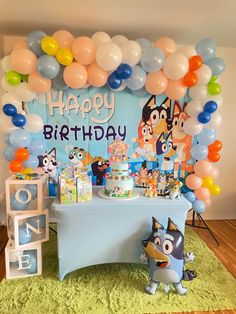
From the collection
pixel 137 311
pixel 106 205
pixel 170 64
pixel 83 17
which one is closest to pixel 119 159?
pixel 106 205

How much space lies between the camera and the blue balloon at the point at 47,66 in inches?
90.2

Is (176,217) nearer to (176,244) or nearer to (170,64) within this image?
(176,244)

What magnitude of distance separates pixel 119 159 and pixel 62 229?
2.50 feet

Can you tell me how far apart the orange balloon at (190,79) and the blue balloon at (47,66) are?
1.22 m

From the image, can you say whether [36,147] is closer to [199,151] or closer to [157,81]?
[157,81]

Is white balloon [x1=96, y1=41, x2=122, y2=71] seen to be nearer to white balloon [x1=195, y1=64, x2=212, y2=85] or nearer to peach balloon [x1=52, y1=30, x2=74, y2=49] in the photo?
peach balloon [x1=52, y1=30, x2=74, y2=49]

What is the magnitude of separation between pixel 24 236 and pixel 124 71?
1.68m

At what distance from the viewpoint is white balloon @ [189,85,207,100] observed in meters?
2.67

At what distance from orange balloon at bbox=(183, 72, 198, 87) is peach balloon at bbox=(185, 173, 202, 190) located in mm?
978

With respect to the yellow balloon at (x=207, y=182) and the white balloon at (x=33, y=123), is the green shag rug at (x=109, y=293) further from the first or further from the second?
the white balloon at (x=33, y=123)

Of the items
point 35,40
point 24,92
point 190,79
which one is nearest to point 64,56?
point 35,40

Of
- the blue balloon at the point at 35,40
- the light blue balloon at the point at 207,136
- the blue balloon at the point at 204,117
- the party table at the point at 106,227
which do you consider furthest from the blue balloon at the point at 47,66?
the light blue balloon at the point at 207,136

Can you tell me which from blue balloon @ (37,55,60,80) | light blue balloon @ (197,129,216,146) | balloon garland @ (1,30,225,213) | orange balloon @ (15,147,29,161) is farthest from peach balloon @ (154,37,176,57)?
orange balloon @ (15,147,29,161)

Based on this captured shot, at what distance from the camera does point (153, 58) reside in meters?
2.41
